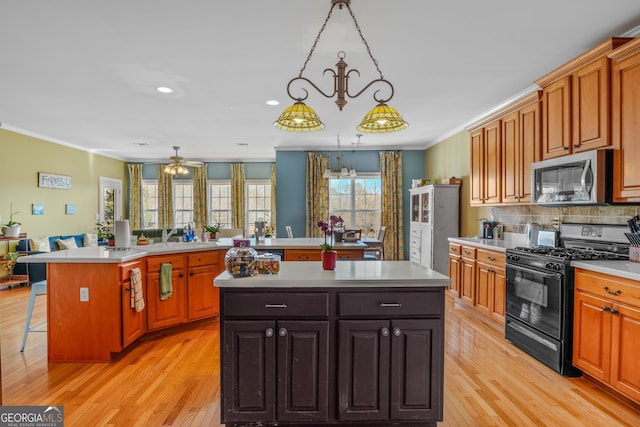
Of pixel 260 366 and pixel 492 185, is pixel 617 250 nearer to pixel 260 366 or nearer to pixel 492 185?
pixel 492 185

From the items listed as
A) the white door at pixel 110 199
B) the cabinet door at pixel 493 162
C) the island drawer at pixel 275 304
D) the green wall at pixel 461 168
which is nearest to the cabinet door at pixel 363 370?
the island drawer at pixel 275 304

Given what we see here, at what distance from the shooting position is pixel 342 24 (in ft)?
8.69

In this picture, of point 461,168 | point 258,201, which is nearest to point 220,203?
point 258,201

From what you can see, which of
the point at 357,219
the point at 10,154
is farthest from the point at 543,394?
the point at 10,154

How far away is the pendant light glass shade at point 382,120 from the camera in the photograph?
219cm

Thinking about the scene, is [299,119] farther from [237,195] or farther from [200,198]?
[200,198]

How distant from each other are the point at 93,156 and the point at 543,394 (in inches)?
357

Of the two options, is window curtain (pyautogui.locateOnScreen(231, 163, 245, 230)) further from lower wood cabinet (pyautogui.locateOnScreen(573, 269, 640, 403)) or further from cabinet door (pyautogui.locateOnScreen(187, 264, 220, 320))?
lower wood cabinet (pyautogui.locateOnScreen(573, 269, 640, 403))

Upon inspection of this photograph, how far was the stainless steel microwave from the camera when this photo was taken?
276 centimetres

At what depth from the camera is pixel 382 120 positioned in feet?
7.25

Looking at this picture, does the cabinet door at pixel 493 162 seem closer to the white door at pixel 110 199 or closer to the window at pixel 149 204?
the window at pixel 149 204

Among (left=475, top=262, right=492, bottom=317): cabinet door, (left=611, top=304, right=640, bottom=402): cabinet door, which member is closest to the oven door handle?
(left=611, top=304, right=640, bottom=402): cabinet door

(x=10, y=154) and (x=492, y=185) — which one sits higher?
(x=10, y=154)

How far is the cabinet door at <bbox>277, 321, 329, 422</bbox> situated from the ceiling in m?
2.13
